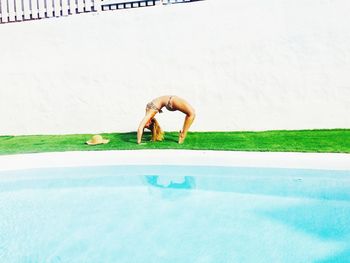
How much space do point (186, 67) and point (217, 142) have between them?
8.86ft

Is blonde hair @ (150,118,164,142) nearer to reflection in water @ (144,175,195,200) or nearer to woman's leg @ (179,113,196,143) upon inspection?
woman's leg @ (179,113,196,143)

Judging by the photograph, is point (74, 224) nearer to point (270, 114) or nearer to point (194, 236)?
point (194, 236)

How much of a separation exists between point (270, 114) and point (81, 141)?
4748 mm

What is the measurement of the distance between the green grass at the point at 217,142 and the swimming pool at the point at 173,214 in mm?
1276

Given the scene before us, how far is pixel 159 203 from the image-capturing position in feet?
17.0

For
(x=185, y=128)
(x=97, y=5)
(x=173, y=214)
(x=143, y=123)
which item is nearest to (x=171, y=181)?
(x=173, y=214)

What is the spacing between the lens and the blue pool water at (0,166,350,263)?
3.62 m

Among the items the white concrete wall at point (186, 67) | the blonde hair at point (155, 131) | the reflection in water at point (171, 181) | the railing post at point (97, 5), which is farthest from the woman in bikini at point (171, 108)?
the railing post at point (97, 5)

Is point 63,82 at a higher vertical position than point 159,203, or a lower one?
higher

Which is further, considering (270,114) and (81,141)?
(270,114)

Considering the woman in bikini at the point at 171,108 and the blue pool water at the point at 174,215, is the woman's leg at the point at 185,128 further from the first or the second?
the blue pool water at the point at 174,215

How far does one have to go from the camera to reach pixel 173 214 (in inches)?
187

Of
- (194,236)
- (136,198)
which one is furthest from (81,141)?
(194,236)

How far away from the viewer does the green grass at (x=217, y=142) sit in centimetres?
708
